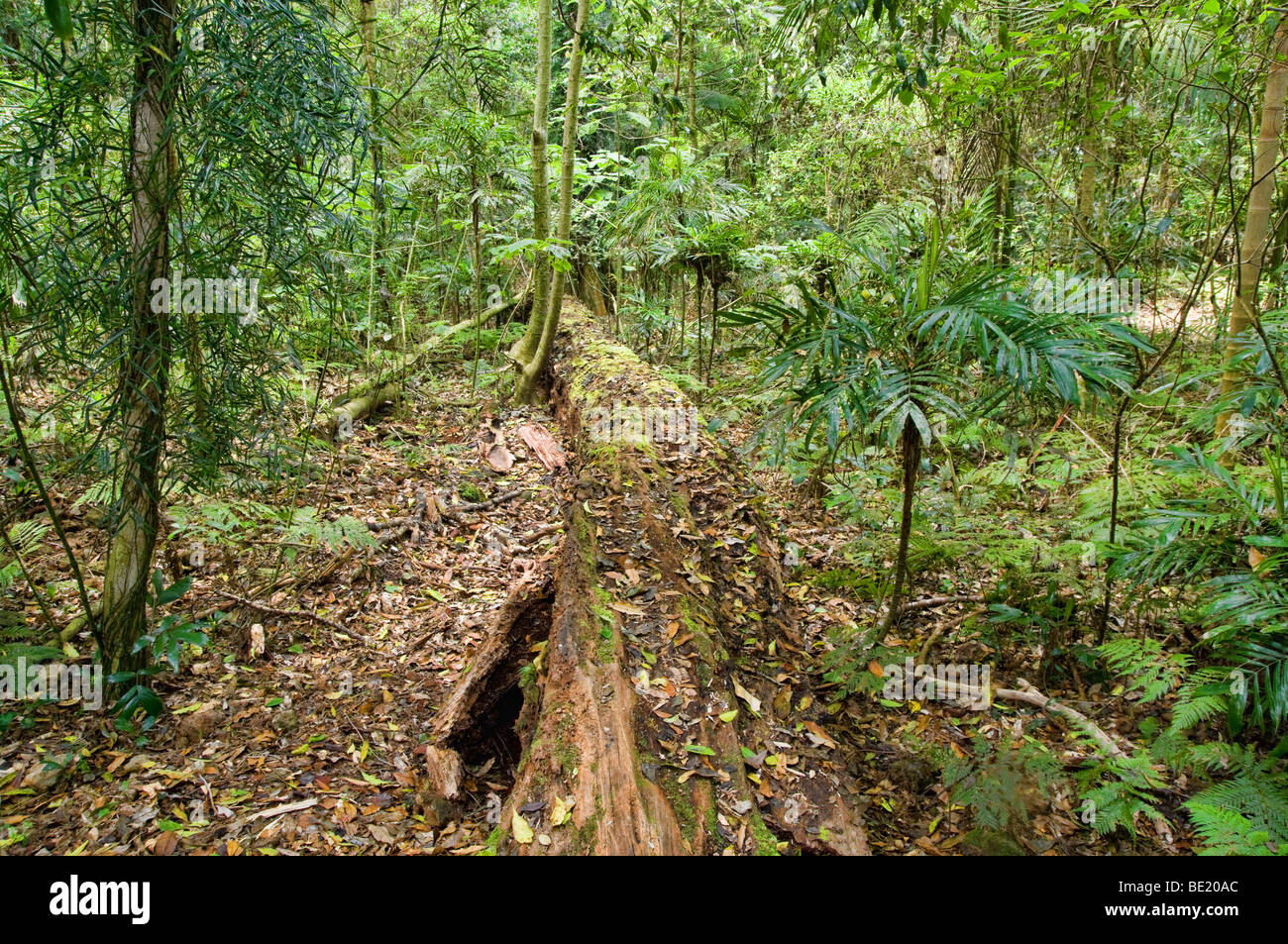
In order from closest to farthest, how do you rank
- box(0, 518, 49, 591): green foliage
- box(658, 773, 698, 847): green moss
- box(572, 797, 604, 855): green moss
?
box(572, 797, 604, 855): green moss < box(658, 773, 698, 847): green moss < box(0, 518, 49, 591): green foliage

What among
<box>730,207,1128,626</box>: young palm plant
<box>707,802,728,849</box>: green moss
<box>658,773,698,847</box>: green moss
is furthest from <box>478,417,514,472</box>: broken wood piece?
<box>707,802,728,849</box>: green moss

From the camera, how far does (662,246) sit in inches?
271

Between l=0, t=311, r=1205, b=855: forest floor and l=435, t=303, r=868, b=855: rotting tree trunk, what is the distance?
0.91 feet

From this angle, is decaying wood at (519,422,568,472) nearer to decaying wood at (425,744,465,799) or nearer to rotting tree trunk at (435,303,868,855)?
rotting tree trunk at (435,303,868,855)

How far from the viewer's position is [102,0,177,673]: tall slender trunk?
257cm

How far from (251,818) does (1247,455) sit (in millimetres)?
5829

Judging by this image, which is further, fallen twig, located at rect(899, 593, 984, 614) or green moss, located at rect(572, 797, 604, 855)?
fallen twig, located at rect(899, 593, 984, 614)

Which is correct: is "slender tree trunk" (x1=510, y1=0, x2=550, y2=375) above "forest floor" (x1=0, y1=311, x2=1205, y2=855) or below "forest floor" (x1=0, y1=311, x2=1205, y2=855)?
above

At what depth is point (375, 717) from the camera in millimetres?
3279

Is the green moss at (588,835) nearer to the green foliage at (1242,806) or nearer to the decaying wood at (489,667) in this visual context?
the decaying wood at (489,667)

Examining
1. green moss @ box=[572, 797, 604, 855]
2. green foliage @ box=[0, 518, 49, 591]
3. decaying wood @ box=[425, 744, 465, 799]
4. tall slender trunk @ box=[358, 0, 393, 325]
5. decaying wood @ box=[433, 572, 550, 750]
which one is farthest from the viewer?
tall slender trunk @ box=[358, 0, 393, 325]

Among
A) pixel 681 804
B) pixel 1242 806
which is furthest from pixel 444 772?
A: pixel 1242 806
